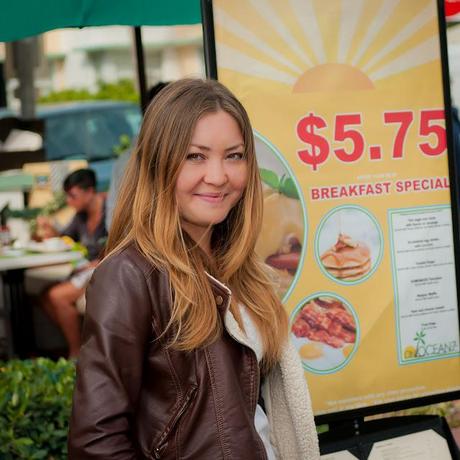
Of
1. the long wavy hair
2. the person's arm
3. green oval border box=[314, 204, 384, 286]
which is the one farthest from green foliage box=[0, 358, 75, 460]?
the person's arm

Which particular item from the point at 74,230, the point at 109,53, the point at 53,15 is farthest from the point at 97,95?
the point at 53,15

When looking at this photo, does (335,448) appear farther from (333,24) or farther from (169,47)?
(169,47)

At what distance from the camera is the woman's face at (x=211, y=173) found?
6.84 feet

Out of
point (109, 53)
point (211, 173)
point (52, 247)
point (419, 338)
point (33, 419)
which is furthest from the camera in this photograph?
point (109, 53)

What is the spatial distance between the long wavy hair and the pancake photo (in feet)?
2.16

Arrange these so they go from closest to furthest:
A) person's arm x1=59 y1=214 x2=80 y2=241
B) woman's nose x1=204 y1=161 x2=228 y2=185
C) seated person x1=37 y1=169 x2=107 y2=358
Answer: woman's nose x1=204 y1=161 x2=228 y2=185 < seated person x1=37 y1=169 x2=107 y2=358 < person's arm x1=59 y1=214 x2=80 y2=241

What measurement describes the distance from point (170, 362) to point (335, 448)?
3.79 feet

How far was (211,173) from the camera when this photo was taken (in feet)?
6.86

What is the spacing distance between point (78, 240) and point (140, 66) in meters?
2.04

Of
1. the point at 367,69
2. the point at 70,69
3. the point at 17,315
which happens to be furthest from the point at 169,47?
the point at 367,69

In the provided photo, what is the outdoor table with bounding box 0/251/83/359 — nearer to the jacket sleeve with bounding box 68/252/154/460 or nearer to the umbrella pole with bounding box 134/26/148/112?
the umbrella pole with bounding box 134/26/148/112

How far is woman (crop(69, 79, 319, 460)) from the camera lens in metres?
1.89

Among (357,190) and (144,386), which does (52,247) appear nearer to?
(357,190)

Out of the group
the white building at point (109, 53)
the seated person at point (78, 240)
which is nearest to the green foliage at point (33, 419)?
the seated person at point (78, 240)
